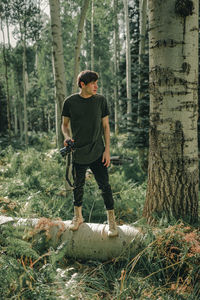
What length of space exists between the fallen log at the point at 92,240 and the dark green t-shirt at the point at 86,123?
0.89 m

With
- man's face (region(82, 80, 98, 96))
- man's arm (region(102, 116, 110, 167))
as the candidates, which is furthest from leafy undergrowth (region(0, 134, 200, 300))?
man's face (region(82, 80, 98, 96))

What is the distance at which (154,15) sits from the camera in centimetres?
277

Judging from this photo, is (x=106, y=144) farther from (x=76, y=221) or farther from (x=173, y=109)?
(x=76, y=221)

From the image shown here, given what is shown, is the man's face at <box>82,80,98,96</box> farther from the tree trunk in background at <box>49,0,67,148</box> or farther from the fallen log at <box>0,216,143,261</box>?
the tree trunk in background at <box>49,0,67,148</box>

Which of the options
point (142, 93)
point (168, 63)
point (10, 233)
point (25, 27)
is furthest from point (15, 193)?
point (25, 27)

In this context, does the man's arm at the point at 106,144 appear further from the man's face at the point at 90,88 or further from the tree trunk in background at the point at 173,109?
the tree trunk in background at the point at 173,109

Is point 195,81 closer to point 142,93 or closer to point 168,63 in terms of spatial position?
point 168,63

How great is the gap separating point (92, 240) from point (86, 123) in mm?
1435

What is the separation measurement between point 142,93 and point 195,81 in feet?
14.3

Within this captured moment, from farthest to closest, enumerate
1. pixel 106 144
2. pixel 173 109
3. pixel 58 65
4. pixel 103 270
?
pixel 58 65 → pixel 106 144 → pixel 173 109 → pixel 103 270

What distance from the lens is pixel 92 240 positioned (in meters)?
2.89

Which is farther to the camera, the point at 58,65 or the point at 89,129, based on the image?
the point at 58,65

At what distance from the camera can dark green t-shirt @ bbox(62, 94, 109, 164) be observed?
2.88 metres

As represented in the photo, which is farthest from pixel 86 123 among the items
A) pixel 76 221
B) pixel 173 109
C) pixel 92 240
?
pixel 92 240
